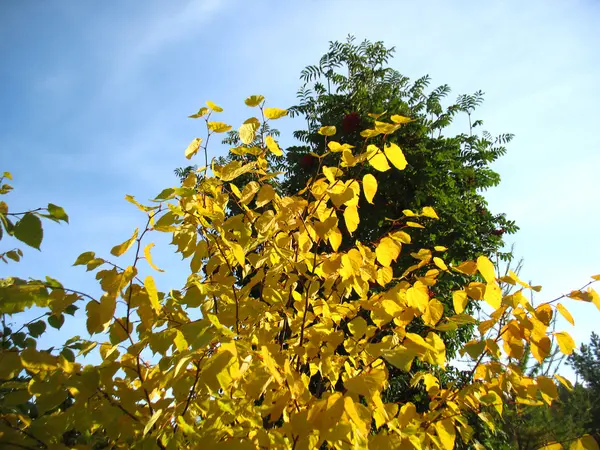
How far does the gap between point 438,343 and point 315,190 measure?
25.7 inches

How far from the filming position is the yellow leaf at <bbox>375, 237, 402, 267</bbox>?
1.37 metres

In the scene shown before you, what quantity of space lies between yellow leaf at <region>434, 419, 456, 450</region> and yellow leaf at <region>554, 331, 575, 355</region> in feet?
1.35

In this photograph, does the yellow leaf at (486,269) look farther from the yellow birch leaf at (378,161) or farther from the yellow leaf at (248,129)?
the yellow leaf at (248,129)

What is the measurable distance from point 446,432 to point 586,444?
0.37 meters

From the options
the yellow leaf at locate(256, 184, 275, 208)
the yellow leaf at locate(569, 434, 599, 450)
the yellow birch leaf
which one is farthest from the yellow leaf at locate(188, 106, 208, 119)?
the yellow leaf at locate(569, 434, 599, 450)

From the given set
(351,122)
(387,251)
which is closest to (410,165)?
(351,122)

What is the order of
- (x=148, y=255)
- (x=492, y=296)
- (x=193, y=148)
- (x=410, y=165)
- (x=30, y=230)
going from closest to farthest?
(x=30, y=230) → (x=148, y=255) → (x=492, y=296) → (x=193, y=148) → (x=410, y=165)

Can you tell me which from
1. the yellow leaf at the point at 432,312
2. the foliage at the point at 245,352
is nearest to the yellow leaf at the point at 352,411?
the foliage at the point at 245,352

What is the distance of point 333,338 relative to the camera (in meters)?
1.40

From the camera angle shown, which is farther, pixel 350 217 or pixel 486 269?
pixel 350 217

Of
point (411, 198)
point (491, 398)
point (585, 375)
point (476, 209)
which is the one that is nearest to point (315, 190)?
point (491, 398)

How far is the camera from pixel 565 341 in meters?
1.23

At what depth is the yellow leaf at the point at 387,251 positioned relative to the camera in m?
1.37

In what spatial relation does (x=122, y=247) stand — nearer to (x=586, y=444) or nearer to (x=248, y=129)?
(x=248, y=129)
